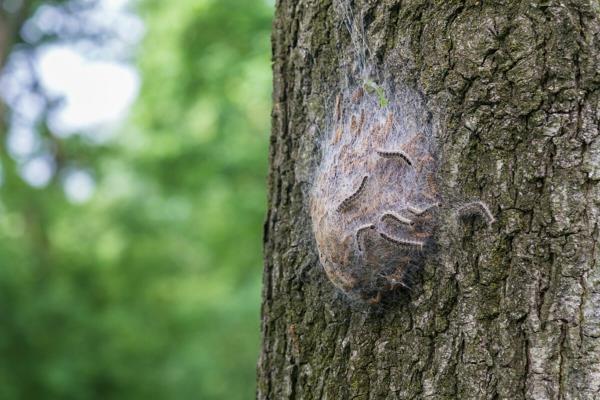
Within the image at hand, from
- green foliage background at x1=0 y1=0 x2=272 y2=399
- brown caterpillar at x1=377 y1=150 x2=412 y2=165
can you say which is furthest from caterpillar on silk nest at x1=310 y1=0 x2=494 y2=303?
green foliage background at x1=0 y1=0 x2=272 y2=399

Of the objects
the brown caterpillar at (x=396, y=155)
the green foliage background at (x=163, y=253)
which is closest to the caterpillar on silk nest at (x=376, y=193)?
the brown caterpillar at (x=396, y=155)

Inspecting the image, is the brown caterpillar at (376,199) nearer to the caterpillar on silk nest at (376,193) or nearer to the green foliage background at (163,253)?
the caterpillar on silk nest at (376,193)

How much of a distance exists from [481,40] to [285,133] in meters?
0.78

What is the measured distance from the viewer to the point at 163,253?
40.2 ft

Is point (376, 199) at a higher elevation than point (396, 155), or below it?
below

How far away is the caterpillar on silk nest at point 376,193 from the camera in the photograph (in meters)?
2.10

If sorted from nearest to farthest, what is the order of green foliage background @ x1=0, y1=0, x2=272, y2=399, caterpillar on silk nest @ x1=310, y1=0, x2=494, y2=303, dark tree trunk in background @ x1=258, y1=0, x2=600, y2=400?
dark tree trunk in background @ x1=258, y1=0, x2=600, y2=400
caterpillar on silk nest @ x1=310, y1=0, x2=494, y2=303
green foliage background @ x1=0, y1=0, x2=272, y2=399

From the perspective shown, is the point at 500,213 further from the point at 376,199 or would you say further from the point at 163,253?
the point at 163,253

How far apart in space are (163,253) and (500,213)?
10642mm

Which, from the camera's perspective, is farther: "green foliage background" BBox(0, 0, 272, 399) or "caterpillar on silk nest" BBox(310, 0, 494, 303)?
"green foliage background" BBox(0, 0, 272, 399)

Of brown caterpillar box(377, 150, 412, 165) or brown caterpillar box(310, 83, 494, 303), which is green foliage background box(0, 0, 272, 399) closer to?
brown caterpillar box(310, 83, 494, 303)

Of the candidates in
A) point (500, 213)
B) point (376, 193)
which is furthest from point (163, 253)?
point (500, 213)

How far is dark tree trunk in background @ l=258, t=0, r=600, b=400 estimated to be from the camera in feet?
6.31

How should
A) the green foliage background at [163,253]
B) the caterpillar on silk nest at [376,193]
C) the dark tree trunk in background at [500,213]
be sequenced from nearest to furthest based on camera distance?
the dark tree trunk in background at [500,213] → the caterpillar on silk nest at [376,193] → the green foliage background at [163,253]
